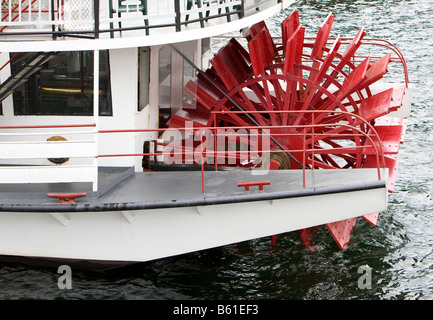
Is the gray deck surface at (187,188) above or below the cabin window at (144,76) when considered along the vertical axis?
below

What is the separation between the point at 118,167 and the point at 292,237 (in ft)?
9.42

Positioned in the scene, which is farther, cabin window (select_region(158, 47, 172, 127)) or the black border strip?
cabin window (select_region(158, 47, 172, 127))

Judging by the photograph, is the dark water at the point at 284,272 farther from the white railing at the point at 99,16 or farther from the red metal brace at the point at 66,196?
the white railing at the point at 99,16

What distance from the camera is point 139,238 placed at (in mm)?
8109

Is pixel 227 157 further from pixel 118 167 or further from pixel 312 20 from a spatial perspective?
pixel 312 20

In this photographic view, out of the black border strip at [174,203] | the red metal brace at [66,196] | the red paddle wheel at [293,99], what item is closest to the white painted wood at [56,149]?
the red metal brace at [66,196]

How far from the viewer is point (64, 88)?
8.77 metres

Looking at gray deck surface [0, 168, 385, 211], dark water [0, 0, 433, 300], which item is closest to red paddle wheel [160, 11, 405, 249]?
dark water [0, 0, 433, 300]

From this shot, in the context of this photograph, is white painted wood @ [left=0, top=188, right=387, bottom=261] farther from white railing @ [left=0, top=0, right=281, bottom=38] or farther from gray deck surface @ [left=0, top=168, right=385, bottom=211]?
white railing @ [left=0, top=0, right=281, bottom=38]

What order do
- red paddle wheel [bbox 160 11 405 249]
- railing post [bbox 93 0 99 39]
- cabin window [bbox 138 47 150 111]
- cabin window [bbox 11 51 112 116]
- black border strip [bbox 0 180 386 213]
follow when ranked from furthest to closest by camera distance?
1. red paddle wheel [bbox 160 11 405 249]
2. cabin window [bbox 138 47 150 111]
3. cabin window [bbox 11 51 112 116]
4. railing post [bbox 93 0 99 39]
5. black border strip [bbox 0 180 386 213]

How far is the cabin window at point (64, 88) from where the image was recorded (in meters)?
8.72

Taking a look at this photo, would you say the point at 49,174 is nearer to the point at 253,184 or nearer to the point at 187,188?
the point at 187,188

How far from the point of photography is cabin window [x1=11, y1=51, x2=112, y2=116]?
872 cm

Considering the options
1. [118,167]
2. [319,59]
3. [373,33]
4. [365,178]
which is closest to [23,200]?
[118,167]
